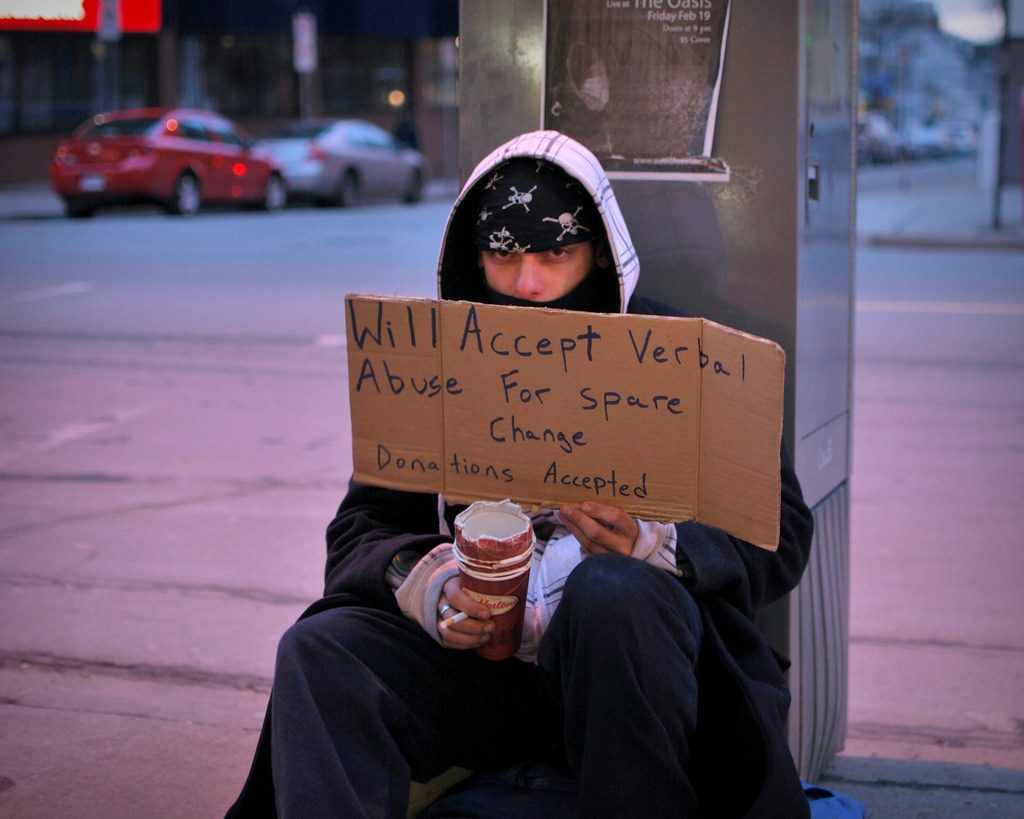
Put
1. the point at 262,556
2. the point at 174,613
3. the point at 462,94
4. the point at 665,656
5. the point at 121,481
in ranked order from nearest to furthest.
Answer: the point at 665,656 → the point at 462,94 → the point at 174,613 → the point at 262,556 → the point at 121,481

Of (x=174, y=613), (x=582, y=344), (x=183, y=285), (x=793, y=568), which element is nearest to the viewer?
(x=582, y=344)

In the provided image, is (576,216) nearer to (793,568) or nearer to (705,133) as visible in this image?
(705,133)

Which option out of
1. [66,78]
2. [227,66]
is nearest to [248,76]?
[227,66]

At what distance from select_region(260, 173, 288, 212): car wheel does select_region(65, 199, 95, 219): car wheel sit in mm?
2779

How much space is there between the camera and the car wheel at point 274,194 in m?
21.8

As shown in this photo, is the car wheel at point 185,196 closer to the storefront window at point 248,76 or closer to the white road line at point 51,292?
the white road line at point 51,292

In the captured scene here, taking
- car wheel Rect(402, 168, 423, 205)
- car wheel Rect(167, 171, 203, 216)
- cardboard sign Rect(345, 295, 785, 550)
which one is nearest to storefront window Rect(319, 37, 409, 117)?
car wheel Rect(402, 168, 423, 205)

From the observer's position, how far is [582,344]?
7.64ft

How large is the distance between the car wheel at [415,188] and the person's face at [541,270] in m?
22.7

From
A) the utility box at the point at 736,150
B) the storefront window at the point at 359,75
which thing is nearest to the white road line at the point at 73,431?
the utility box at the point at 736,150

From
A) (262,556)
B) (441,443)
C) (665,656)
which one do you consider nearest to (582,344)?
(441,443)

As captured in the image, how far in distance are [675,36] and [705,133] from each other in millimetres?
194

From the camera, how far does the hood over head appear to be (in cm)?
259

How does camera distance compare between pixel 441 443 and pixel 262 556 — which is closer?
pixel 441 443
